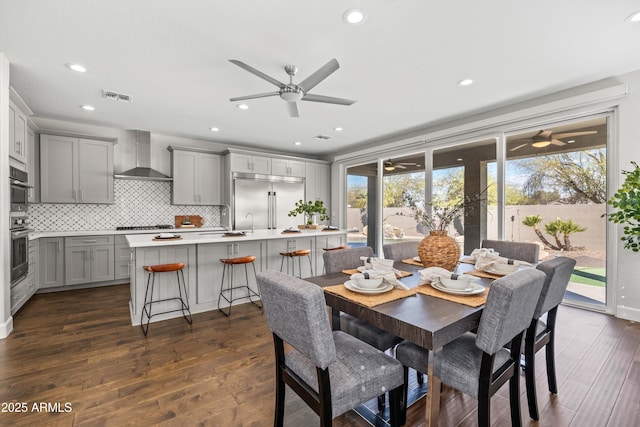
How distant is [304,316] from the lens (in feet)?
3.76

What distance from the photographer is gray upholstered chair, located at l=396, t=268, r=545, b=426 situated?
1.22 meters

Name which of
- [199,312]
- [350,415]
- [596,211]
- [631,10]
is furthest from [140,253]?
[596,211]

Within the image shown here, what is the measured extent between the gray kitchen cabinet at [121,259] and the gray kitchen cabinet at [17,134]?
1557 millimetres

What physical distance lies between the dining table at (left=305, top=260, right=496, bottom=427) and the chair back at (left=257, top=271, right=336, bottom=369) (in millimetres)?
283

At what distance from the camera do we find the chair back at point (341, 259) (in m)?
2.28

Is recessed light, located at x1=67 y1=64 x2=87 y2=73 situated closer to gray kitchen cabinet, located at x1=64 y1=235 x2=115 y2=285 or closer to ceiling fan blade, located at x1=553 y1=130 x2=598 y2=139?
gray kitchen cabinet, located at x1=64 y1=235 x2=115 y2=285

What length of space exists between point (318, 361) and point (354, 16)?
224cm

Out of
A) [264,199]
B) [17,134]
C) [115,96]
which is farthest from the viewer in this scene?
[264,199]

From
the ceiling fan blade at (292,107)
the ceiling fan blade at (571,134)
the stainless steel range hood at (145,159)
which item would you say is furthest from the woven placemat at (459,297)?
the stainless steel range hood at (145,159)

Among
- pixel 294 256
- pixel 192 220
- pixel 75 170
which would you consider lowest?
pixel 294 256

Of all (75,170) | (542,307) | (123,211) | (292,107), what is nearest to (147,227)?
(123,211)

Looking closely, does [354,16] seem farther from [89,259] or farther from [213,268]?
[89,259]

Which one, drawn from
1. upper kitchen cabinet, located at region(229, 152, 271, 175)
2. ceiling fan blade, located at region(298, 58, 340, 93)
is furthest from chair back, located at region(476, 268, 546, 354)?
upper kitchen cabinet, located at region(229, 152, 271, 175)

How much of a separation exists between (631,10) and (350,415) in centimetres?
331
